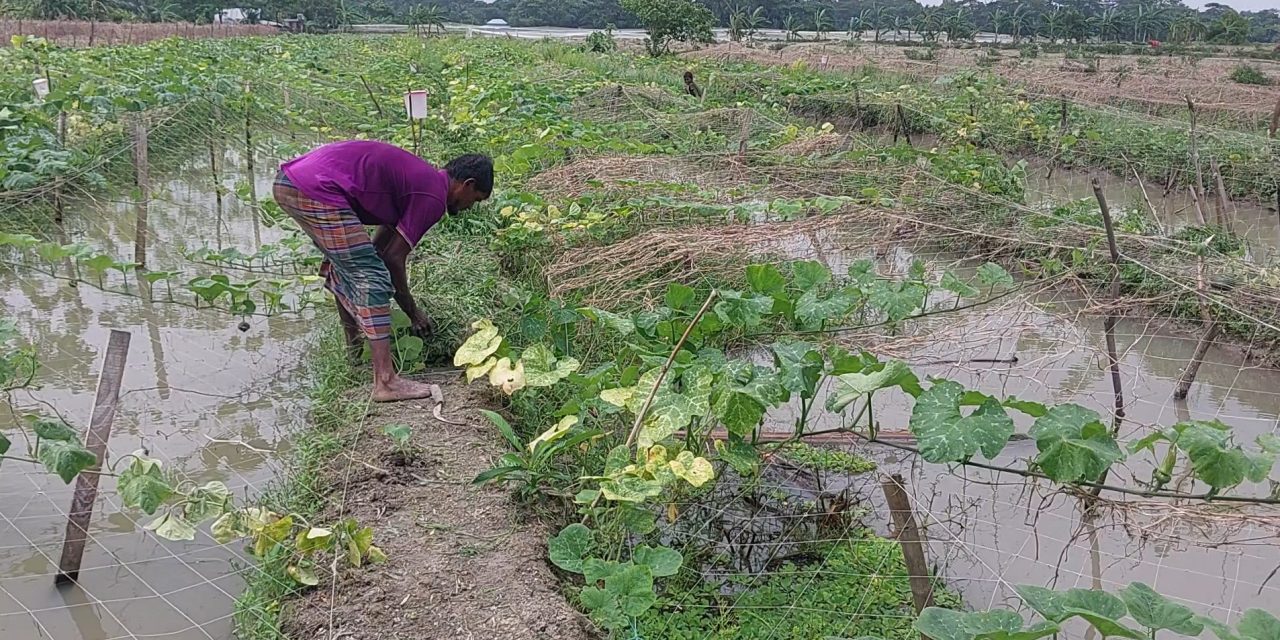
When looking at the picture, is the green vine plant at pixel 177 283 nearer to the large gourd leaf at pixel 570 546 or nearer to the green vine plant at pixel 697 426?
the green vine plant at pixel 697 426

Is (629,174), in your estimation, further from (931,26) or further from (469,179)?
(931,26)

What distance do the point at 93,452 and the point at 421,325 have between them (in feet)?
5.03

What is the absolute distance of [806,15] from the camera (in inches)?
2499

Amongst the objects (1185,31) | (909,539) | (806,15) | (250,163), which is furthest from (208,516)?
(806,15)

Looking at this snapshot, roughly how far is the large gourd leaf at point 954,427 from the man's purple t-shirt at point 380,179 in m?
2.05

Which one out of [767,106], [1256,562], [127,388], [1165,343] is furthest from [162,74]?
[1256,562]

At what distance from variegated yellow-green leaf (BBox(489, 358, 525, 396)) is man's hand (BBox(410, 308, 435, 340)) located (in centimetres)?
91

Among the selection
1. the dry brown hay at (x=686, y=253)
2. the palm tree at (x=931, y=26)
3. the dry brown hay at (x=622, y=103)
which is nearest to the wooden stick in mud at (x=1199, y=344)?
the dry brown hay at (x=686, y=253)

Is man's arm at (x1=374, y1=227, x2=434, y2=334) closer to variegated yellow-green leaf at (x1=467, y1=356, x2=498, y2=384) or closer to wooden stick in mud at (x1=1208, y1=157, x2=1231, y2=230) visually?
variegated yellow-green leaf at (x1=467, y1=356, x2=498, y2=384)

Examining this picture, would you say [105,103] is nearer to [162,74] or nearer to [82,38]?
[162,74]

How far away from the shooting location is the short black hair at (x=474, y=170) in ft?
11.6

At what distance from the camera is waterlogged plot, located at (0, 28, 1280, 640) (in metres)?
2.50

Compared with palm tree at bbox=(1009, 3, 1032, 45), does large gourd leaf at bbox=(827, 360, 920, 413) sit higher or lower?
lower

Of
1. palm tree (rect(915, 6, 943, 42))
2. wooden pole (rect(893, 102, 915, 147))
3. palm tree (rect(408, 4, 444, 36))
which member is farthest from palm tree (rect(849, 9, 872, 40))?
wooden pole (rect(893, 102, 915, 147))
